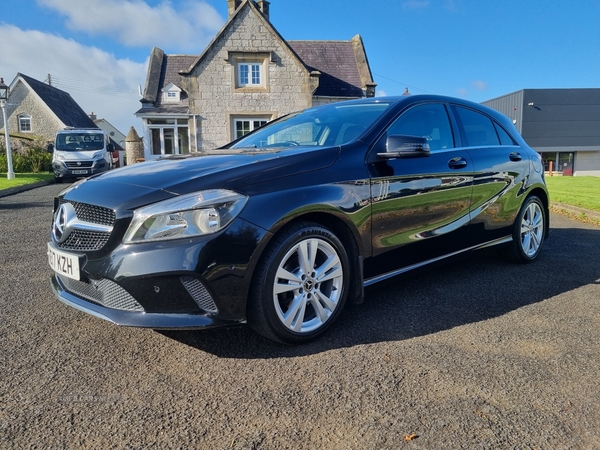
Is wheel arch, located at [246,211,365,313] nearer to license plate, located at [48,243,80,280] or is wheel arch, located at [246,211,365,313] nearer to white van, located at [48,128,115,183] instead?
license plate, located at [48,243,80,280]

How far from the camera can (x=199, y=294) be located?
94.7 inches

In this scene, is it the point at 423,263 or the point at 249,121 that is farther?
the point at 249,121

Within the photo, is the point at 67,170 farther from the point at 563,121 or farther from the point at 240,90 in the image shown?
the point at 563,121

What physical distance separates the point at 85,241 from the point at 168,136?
23612mm

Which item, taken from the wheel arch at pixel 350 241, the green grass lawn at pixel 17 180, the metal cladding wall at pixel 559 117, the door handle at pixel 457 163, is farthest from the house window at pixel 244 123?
the metal cladding wall at pixel 559 117

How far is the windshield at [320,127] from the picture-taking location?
11.1 ft

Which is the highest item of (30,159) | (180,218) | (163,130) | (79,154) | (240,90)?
(240,90)

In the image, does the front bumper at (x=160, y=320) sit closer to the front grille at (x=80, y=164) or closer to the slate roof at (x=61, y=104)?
the front grille at (x=80, y=164)

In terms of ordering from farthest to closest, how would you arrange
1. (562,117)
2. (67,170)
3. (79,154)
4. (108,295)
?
(562,117), (79,154), (67,170), (108,295)

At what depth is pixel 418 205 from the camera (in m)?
3.38

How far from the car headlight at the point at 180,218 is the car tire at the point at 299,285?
35 centimetres

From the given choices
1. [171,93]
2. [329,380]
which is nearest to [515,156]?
[329,380]

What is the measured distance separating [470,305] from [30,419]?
9.53 ft

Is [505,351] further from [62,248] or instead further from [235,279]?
[62,248]
